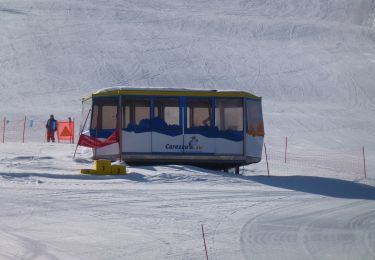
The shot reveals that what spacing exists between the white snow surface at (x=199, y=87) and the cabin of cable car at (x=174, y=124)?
936 mm

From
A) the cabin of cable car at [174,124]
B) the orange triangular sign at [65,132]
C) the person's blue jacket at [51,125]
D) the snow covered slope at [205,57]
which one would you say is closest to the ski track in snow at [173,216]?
the cabin of cable car at [174,124]

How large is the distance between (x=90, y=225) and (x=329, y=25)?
62433 mm

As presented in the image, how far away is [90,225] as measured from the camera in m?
10.9

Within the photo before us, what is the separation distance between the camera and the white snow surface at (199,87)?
33.5 feet

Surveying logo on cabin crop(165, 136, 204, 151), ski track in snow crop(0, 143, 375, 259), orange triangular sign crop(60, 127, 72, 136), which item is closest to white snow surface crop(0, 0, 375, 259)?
ski track in snow crop(0, 143, 375, 259)

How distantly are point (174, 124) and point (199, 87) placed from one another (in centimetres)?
2788

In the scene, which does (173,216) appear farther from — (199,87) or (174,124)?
(199,87)

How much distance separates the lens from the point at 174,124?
20.4 meters

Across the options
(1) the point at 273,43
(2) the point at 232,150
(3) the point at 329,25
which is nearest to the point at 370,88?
(1) the point at 273,43

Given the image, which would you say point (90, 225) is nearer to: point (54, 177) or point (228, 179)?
point (54, 177)

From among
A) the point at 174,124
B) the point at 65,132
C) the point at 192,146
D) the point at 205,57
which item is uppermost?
the point at 205,57

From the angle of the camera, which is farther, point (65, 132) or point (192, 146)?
point (65, 132)

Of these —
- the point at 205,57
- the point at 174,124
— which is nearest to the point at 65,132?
the point at 174,124

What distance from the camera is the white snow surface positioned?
10211mm
